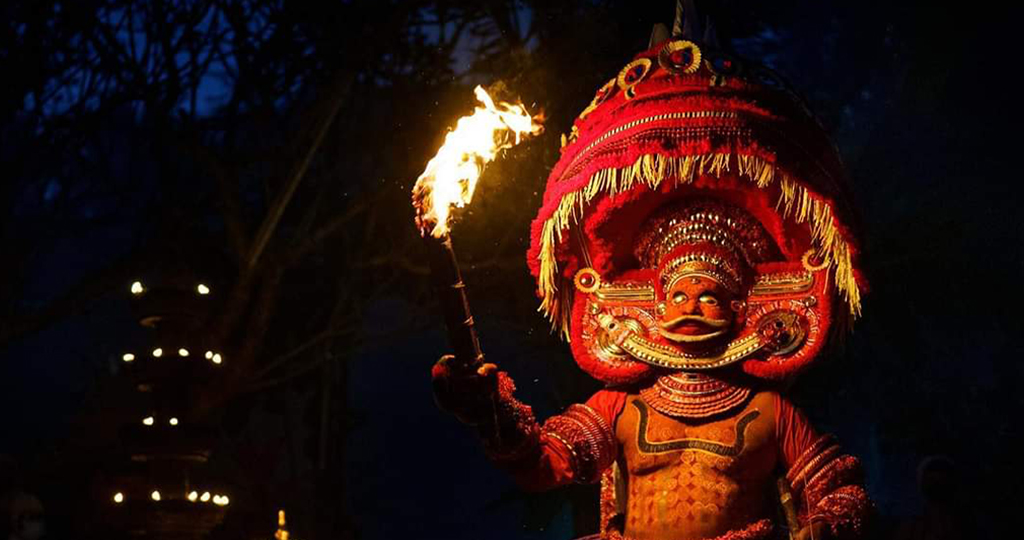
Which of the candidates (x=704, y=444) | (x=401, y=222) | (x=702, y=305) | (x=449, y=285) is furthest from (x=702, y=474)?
(x=401, y=222)

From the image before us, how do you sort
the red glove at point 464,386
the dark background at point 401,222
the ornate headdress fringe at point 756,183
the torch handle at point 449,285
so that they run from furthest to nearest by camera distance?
the dark background at point 401,222 → the ornate headdress fringe at point 756,183 → the red glove at point 464,386 → the torch handle at point 449,285

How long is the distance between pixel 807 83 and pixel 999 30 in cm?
241

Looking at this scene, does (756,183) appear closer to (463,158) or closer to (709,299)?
(709,299)

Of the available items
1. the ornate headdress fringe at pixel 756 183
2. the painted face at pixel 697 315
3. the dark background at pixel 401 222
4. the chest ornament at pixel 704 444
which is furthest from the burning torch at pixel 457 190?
the dark background at pixel 401 222

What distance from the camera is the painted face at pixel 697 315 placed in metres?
4.59

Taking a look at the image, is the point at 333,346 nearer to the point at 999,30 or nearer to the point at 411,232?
the point at 411,232

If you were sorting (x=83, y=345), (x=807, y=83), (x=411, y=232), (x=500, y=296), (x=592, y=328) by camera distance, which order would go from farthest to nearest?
1. (x=83, y=345)
2. (x=807, y=83)
3. (x=500, y=296)
4. (x=411, y=232)
5. (x=592, y=328)

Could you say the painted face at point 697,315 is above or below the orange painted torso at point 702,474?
above

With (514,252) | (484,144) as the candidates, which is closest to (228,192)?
(514,252)

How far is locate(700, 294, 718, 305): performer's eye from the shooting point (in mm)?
4613

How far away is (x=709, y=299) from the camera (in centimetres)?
461

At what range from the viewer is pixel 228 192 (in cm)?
860

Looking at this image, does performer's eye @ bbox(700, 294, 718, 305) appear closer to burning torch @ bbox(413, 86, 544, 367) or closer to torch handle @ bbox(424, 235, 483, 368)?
burning torch @ bbox(413, 86, 544, 367)

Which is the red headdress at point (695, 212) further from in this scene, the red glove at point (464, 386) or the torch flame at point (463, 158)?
the red glove at point (464, 386)
